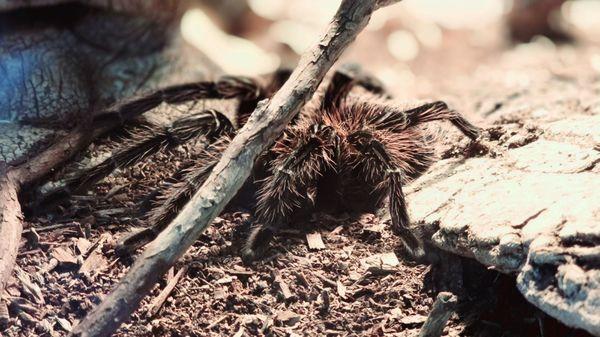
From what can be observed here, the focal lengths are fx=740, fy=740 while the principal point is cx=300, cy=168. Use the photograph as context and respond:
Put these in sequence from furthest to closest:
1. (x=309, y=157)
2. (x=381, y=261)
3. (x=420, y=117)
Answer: (x=420, y=117) → (x=309, y=157) → (x=381, y=261)

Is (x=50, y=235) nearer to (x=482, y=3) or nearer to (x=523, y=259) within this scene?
(x=523, y=259)

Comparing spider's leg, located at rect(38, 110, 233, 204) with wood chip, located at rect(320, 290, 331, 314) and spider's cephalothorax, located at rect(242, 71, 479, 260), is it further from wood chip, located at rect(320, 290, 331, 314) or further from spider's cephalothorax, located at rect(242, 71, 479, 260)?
wood chip, located at rect(320, 290, 331, 314)

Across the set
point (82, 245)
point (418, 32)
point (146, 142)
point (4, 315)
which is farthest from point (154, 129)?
point (418, 32)

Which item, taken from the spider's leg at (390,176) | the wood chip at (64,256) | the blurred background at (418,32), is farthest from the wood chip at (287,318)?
the blurred background at (418,32)

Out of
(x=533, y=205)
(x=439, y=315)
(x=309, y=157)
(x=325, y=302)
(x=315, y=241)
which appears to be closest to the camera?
(x=439, y=315)

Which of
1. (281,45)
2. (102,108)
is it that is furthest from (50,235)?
(281,45)

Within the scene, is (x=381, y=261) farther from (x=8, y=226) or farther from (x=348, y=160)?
(x=8, y=226)
